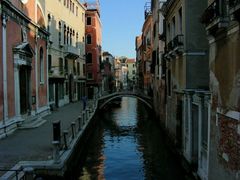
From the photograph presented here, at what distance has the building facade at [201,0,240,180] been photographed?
8.20m

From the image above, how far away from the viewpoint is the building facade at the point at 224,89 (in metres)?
8.20

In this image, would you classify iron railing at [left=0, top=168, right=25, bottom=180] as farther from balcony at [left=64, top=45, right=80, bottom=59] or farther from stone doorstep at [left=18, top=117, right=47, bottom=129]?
balcony at [left=64, top=45, right=80, bottom=59]

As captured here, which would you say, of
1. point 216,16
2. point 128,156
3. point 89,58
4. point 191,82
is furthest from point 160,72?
point 89,58

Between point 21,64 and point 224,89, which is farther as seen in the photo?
point 21,64

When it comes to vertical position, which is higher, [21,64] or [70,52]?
[70,52]

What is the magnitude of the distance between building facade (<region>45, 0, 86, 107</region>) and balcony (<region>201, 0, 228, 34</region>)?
2033 cm

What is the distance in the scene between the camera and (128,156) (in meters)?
18.2

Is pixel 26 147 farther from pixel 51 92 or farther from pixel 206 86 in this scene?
pixel 51 92

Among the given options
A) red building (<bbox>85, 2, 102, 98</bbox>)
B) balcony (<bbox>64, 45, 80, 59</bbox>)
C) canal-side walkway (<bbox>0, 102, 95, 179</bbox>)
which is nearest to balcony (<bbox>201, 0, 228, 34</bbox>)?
canal-side walkway (<bbox>0, 102, 95, 179</bbox>)

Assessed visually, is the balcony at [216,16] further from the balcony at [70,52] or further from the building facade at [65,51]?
the balcony at [70,52]

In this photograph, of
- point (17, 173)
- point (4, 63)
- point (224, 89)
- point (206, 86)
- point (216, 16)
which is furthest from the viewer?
point (4, 63)

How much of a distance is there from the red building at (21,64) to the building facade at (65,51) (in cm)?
448

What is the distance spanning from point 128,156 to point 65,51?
61.5 feet

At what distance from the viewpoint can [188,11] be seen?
15.7 metres
